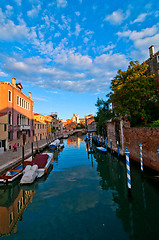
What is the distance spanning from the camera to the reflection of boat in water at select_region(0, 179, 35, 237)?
547cm

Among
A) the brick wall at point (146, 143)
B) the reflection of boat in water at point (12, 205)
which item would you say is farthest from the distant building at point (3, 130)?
the brick wall at point (146, 143)

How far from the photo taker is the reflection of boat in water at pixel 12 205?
215 inches

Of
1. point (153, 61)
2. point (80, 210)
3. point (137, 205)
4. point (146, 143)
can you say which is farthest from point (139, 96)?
point (80, 210)

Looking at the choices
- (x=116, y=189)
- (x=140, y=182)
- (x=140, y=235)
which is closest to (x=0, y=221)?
(x=140, y=235)

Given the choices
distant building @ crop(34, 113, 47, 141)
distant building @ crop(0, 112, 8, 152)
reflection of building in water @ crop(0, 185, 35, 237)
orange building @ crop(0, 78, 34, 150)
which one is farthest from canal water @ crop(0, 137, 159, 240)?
distant building @ crop(34, 113, 47, 141)

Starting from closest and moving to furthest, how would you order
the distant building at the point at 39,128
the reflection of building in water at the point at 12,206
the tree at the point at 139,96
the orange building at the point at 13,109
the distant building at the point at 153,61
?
1. the reflection of building in water at the point at 12,206
2. the tree at the point at 139,96
3. the distant building at the point at 153,61
4. the orange building at the point at 13,109
5. the distant building at the point at 39,128

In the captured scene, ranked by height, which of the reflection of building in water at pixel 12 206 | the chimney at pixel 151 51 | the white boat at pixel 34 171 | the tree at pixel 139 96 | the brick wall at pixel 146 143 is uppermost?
the chimney at pixel 151 51

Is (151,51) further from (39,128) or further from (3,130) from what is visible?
(39,128)

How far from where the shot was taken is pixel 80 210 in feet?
20.6

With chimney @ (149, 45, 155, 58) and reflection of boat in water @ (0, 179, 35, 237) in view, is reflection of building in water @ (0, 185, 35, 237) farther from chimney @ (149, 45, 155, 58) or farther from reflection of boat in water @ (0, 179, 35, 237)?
chimney @ (149, 45, 155, 58)

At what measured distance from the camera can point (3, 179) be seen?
30.3 ft

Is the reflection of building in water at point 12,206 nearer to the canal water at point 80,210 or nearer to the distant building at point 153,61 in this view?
the canal water at point 80,210

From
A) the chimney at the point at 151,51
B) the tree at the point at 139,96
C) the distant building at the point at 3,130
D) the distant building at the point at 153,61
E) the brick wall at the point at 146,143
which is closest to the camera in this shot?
the brick wall at the point at 146,143

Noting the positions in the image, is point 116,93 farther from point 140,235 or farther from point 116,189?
point 140,235
